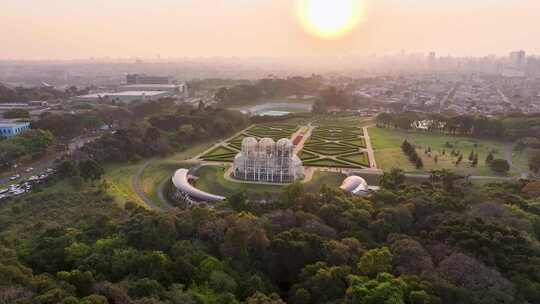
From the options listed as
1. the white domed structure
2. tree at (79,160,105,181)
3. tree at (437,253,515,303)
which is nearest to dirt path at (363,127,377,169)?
the white domed structure

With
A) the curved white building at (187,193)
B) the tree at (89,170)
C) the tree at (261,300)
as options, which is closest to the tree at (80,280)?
the tree at (261,300)

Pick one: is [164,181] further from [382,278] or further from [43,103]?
[43,103]

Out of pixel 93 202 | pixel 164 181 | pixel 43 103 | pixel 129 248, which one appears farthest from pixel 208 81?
pixel 129 248

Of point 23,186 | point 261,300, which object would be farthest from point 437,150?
point 23,186

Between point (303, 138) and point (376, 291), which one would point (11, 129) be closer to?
point (303, 138)

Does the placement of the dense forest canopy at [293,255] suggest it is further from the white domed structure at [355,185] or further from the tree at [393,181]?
the white domed structure at [355,185]

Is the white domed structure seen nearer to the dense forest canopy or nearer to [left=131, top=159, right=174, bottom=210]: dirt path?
the dense forest canopy

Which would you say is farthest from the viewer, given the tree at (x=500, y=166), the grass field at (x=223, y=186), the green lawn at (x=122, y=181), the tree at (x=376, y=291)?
the tree at (x=500, y=166)
